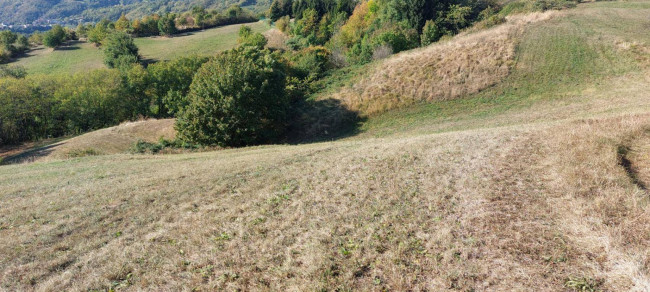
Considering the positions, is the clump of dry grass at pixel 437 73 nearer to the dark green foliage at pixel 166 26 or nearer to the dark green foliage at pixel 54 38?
the dark green foliage at pixel 166 26

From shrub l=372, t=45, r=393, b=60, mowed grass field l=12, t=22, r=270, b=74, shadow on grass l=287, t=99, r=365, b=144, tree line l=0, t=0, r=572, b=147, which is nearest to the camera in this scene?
tree line l=0, t=0, r=572, b=147

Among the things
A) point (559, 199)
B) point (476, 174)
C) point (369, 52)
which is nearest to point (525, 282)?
point (559, 199)

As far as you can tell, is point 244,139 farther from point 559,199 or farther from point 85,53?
point 85,53

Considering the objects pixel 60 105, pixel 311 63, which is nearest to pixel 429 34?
pixel 311 63

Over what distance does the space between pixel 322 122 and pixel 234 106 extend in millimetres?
10003

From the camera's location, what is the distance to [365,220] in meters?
8.18

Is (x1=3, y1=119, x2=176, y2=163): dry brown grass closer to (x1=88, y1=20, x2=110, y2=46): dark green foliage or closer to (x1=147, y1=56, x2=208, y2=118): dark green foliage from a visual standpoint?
(x1=147, y1=56, x2=208, y2=118): dark green foliage

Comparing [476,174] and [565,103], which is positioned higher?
[476,174]

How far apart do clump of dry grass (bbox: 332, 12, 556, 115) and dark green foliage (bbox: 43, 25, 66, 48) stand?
297 feet

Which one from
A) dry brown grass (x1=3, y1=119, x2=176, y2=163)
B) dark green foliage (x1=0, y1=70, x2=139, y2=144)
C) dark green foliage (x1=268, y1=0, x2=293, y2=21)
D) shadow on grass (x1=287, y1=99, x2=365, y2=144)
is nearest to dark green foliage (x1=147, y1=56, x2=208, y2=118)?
dark green foliage (x1=0, y1=70, x2=139, y2=144)

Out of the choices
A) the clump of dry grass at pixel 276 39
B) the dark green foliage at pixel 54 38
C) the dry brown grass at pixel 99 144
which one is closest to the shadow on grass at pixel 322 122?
the dry brown grass at pixel 99 144

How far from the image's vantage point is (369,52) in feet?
152

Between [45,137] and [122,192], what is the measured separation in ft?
146

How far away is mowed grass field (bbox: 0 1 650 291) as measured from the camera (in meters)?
6.00
